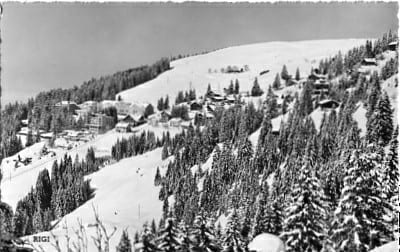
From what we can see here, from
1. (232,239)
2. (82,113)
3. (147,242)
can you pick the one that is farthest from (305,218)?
(82,113)

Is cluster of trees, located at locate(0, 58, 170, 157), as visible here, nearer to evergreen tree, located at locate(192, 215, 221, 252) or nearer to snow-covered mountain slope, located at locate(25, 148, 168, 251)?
snow-covered mountain slope, located at locate(25, 148, 168, 251)

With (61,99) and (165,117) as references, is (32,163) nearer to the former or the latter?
(165,117)

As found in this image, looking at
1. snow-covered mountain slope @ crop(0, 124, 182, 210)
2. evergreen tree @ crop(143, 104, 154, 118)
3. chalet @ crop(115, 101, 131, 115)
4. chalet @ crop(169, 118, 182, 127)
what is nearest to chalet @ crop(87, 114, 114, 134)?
snow-covered mountain slope @ crop(0, 124, 182, 210)

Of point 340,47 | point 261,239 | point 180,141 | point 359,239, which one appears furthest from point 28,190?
point 340,47

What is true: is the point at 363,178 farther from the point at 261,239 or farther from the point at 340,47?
the point at 340,47

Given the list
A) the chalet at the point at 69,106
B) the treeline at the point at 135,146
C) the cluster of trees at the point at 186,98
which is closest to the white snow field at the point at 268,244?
the treeline at the point at 135,146

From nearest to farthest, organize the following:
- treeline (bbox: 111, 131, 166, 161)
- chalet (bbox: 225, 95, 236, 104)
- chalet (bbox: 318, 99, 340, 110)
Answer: chalet (bbox: 318, 99, 340, 110)
treeline (bbox: 111, 131, 166, 161)
chalet (bbox: 225, 95, 236, 104)
